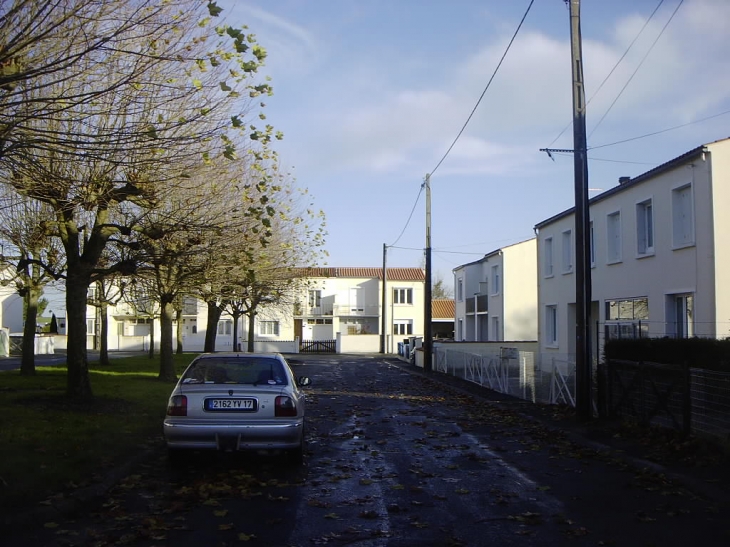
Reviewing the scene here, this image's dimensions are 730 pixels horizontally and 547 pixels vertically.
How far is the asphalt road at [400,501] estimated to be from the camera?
6.41 meters

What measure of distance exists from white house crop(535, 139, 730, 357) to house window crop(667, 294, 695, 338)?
0.08ft

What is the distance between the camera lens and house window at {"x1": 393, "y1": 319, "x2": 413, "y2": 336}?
70438 mm

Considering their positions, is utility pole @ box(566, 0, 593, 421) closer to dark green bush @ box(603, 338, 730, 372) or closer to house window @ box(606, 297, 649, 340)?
dark green bush @ box(603, 338, 730, 372)

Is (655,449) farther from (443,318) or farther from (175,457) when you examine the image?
(443,318)

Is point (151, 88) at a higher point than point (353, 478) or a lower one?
higher

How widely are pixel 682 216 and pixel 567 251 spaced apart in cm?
885

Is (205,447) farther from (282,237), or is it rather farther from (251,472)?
(282,237)

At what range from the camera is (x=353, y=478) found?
9094 mm

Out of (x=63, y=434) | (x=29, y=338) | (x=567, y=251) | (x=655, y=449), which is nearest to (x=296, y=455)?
(x=63, y=434)

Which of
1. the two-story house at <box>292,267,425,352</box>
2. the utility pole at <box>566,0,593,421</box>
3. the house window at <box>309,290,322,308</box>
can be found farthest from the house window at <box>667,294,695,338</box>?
the house window at <box>309,290,322,308</box>

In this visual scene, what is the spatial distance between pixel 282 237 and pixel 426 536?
23620 millimetres

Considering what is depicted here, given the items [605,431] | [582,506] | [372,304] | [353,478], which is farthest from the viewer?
[372,304]

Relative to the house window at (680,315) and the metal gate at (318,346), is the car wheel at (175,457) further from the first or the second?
the metal gate at (318,346)

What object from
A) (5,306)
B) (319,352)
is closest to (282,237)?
(319,352)
